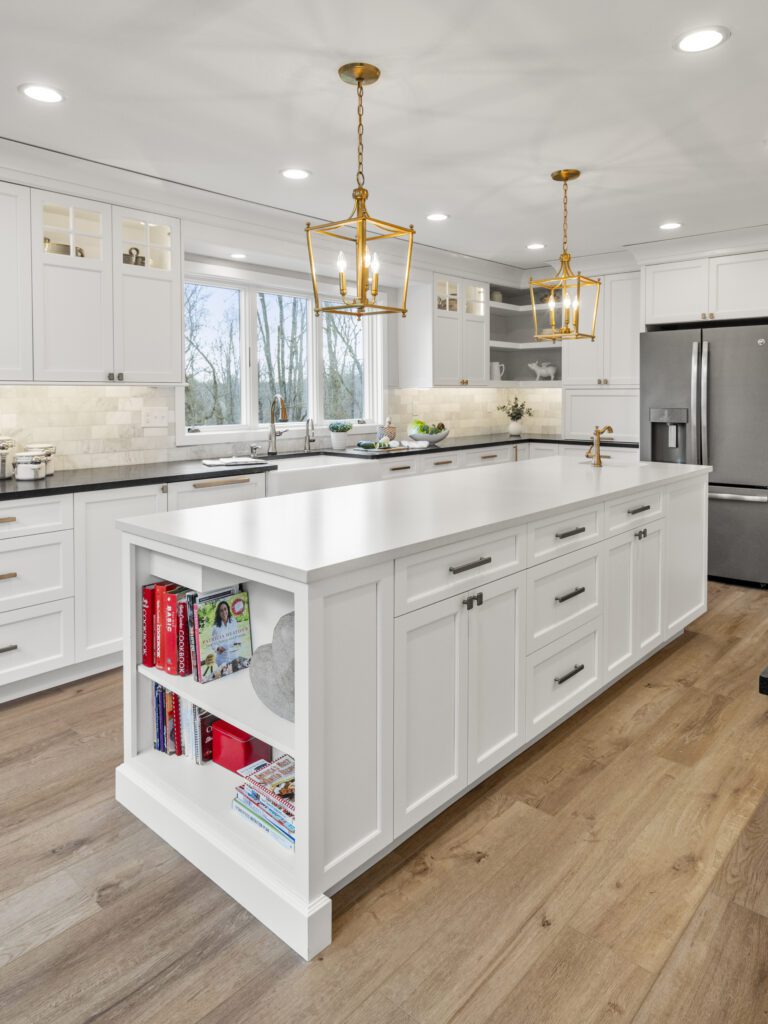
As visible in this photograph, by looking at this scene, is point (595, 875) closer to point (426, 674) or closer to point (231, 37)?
point (426, 674)

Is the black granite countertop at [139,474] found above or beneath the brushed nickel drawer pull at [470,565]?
above

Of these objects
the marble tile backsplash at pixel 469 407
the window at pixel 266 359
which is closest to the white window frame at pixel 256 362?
the window at pixel 266 359

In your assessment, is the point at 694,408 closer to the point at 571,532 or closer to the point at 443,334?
the point at 443,334

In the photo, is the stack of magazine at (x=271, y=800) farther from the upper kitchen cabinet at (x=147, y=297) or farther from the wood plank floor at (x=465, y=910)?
the upper kitchen cabinet at (x=147, y=297)

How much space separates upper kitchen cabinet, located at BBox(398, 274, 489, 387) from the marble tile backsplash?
23cm

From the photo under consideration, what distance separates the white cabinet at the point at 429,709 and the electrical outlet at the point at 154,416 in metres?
2.87

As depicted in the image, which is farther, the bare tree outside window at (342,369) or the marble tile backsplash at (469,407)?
the marble tile backsplash at (469,407)

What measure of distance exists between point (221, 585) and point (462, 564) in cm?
69

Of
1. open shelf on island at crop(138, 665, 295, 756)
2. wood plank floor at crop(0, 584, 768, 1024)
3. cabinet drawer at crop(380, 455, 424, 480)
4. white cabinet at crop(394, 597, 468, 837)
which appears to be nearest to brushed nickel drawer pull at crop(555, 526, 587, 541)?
white cabinet at crop(394, 597, 468, 837)

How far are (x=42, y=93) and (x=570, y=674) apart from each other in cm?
296

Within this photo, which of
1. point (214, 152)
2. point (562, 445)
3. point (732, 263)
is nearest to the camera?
point (214, 152)

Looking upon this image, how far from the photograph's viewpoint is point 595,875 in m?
2.02

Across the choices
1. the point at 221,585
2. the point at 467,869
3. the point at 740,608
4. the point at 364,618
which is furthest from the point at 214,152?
the point at 740,608

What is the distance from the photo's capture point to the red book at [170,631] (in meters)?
2.18
